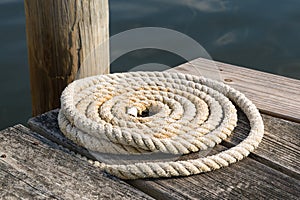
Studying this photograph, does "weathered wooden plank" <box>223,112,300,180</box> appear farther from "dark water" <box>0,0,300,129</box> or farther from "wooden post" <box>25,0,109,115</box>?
"dark water" <box>0,0,300,129</box>

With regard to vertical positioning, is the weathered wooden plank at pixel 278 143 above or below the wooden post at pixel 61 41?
below

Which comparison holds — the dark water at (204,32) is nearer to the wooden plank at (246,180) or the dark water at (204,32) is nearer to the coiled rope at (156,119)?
the coiled rope at (156,119)

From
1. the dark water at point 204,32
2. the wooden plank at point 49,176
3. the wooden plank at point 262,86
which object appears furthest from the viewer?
the dark water at point 204,32

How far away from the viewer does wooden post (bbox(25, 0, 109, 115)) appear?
2080 millimetres

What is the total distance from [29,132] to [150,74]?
0.60 m

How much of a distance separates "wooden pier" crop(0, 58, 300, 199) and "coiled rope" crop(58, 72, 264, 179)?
0.03m

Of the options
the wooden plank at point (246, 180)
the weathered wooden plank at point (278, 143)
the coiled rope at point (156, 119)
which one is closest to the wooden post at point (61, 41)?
the coiled rope at point (156, 119)

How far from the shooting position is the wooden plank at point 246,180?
4.57 feet

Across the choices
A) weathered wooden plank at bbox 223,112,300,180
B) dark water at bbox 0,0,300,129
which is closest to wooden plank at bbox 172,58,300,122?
weathered wooden plank at bbox 223,112,300,180

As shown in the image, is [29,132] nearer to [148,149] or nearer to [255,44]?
[148,149]

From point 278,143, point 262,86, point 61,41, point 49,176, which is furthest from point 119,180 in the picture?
point 262,86

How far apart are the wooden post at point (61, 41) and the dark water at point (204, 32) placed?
162 centimetres

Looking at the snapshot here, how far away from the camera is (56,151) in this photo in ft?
5.15

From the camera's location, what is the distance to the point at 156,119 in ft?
5.55
